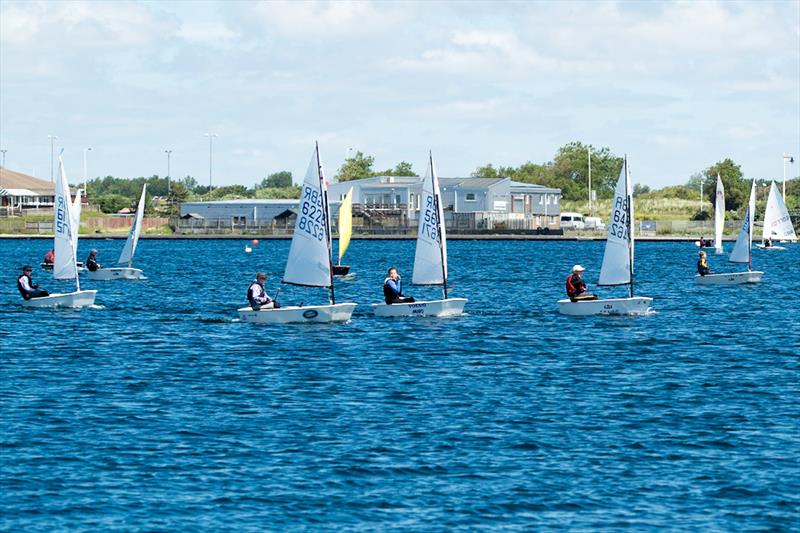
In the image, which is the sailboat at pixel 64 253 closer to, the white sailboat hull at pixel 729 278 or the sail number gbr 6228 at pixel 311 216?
the sail number gbr 6228 at pixel 311 216

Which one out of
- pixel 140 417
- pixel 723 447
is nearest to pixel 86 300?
pixel 140 417

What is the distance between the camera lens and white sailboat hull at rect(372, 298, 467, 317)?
5494 centimetres

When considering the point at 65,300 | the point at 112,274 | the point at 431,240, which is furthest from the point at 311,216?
the point at 112,274

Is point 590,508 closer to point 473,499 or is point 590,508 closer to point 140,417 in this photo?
point 473,499

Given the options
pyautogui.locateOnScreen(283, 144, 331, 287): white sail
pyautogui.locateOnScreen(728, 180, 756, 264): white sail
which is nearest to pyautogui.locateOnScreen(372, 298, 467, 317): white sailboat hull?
pyautogui.locateOnScreen(283, 144, 331, 287): white sail

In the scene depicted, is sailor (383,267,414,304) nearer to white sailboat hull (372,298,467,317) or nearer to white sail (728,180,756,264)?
white sailboat hull (372,298,467,317)

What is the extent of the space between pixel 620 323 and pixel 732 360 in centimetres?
1178

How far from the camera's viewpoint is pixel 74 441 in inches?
1177

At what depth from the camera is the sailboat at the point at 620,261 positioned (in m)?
57.5

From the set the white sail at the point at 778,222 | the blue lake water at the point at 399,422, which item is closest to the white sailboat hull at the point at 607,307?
the blue lake water at the point at 399,422

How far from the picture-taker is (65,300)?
61.3 meters

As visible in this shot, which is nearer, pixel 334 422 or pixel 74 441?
pixel 74 441

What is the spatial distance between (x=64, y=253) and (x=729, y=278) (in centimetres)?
4030

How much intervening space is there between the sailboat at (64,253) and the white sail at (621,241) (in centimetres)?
2332
